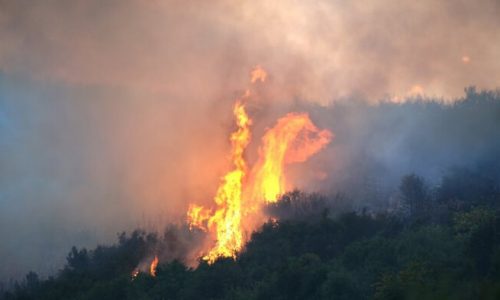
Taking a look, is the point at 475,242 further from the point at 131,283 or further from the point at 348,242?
the point at 131,283

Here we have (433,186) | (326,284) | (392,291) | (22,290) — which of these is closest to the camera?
(392,291)

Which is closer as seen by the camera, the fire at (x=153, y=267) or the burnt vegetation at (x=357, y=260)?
the burnt vegetation at (x=357, y=260)

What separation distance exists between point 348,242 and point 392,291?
125 ft

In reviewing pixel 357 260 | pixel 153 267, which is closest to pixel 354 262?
pixel 357 260

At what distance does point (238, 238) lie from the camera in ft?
439

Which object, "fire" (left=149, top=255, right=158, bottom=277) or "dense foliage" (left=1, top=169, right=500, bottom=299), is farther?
"fire" (left=149, top=255, right=158, bottom=277)

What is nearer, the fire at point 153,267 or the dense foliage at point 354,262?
the dense foliage at point 354,262

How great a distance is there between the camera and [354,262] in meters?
106

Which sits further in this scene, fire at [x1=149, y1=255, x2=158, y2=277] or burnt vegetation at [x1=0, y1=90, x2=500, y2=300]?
fire at [x1=149, y1=255, x2=158, y2=277]

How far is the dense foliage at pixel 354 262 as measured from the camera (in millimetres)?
84438

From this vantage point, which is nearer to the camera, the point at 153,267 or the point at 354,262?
the point at 354,262

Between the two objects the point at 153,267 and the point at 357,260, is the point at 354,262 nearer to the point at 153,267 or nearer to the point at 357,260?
the point at 357,260

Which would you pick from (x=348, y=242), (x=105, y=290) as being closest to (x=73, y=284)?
(x=105, y=290)

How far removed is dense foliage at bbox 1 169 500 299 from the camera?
84.4 meters
